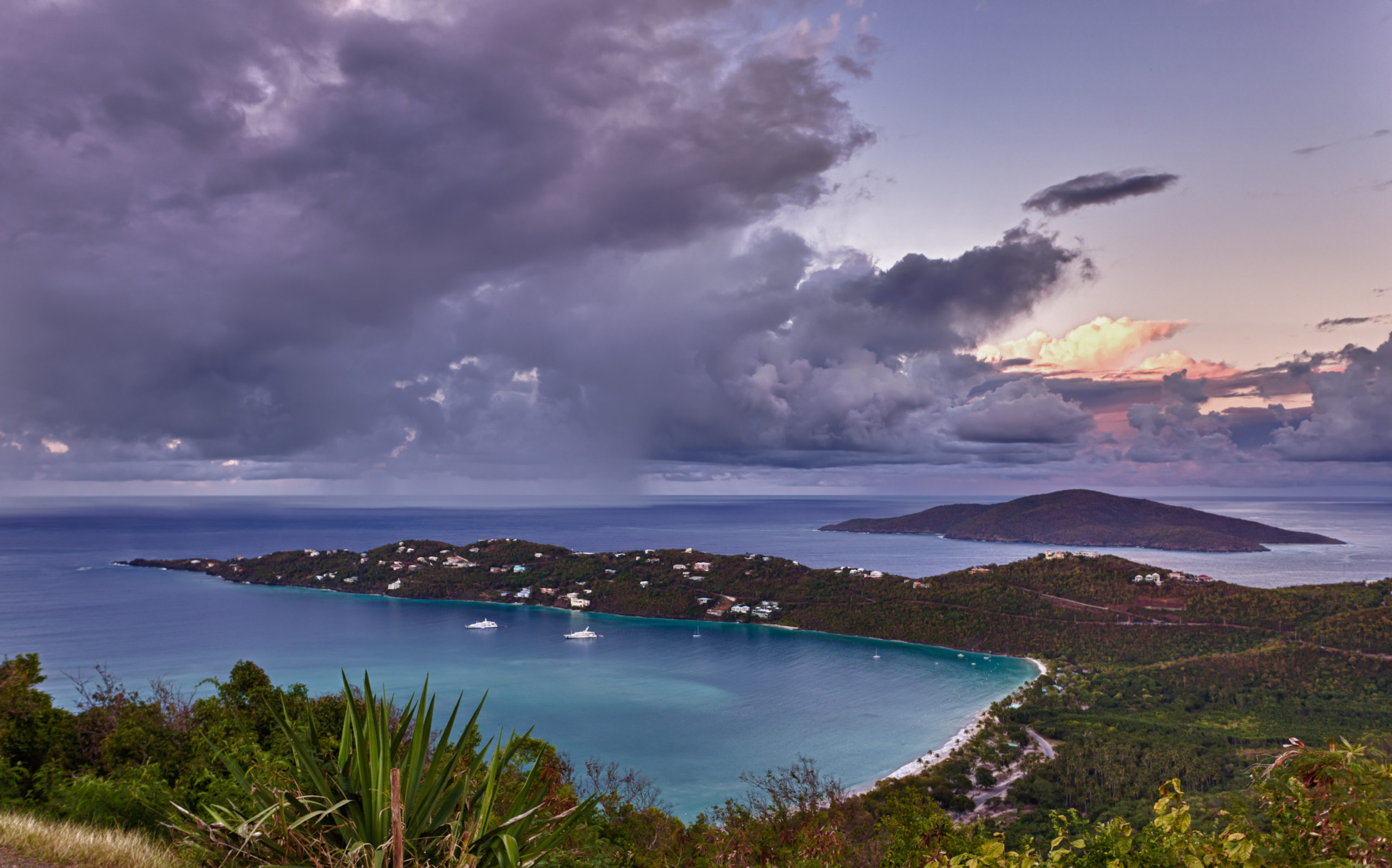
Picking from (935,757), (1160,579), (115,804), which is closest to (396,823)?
(115,804)

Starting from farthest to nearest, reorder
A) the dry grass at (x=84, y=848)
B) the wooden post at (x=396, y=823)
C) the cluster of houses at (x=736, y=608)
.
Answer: the cluster of houses at (x=736, y=608) < the dry grass at (x=84, y=848) < the wooden post at (x=396, y=823)

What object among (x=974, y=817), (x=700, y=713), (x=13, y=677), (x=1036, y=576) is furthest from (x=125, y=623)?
(x=1036, y=576)

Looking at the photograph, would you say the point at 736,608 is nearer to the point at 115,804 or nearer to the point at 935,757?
the point at 935,757

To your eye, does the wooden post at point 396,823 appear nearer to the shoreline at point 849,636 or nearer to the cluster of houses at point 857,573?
the shoreline at point 849,636

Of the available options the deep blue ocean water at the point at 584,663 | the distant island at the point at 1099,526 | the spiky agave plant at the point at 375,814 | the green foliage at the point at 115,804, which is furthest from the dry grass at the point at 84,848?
the distant island at the point at 1099,526

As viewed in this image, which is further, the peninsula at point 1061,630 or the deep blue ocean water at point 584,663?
the deep blue ocean water at point 584,663

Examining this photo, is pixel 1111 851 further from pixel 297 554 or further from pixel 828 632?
pixel 297 554
